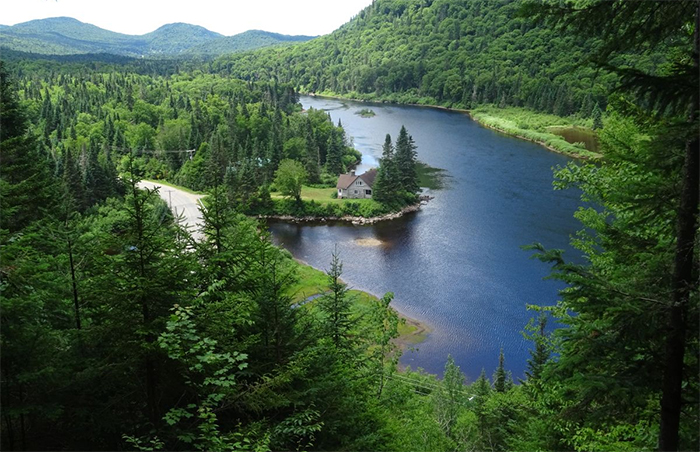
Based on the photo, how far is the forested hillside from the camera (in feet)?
321

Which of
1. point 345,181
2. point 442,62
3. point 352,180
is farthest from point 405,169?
point 442,62

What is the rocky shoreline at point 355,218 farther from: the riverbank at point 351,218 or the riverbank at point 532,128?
the riverbank at point 532,128

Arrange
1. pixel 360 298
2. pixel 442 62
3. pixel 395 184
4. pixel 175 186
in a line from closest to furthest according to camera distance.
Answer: pixel 360 298 → pixel 395 184 → pixel 175 186 → pixel 442 62

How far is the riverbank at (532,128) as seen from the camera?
62.7 meters

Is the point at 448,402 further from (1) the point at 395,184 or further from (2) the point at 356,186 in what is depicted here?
(2) the point at 356,186

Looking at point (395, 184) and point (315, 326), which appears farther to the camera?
point (395, 184)

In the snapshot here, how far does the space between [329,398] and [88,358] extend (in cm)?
350

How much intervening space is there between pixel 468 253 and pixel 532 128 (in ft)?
158

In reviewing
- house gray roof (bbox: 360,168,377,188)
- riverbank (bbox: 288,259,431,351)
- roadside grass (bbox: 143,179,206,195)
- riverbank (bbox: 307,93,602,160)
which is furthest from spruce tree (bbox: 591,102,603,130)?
riverbank (bbox: 288,259,431,351)

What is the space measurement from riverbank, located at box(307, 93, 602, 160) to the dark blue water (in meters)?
3.24

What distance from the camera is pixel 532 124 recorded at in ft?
257

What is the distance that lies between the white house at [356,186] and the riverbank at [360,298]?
14.1 meters

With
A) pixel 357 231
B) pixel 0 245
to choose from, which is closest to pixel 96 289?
pixel 0 245

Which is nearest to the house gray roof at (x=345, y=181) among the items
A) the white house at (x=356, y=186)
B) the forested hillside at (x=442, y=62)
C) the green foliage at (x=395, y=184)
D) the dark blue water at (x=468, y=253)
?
the white house at (x=356, y=186)
